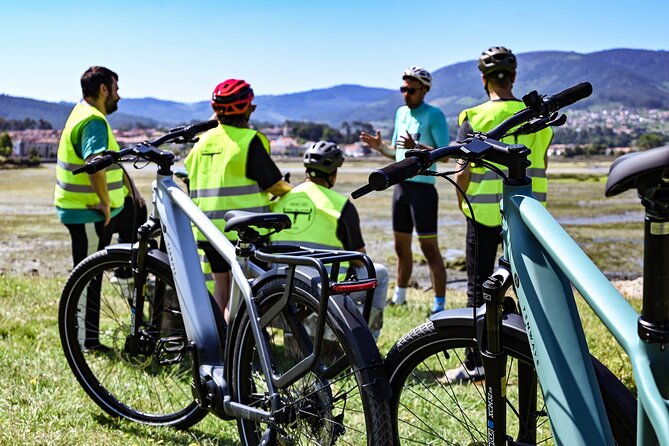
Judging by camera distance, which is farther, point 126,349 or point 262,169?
point 262,169

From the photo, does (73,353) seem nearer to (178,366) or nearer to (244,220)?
(178,366)

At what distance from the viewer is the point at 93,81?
237 inches

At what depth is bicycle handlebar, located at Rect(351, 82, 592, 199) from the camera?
2.37 m

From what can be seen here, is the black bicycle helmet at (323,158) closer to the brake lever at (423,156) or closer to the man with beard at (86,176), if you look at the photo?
the man with beard at (86,176)

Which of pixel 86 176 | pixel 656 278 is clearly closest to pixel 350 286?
pixel 656 278

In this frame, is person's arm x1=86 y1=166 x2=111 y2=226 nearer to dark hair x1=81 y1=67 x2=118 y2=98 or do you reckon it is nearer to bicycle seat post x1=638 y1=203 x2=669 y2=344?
dark hair x1=81 y1=67 x2=118 y2=98

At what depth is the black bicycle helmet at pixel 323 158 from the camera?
5.31 metres

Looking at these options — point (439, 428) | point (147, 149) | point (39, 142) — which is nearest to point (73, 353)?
point (147, 149)

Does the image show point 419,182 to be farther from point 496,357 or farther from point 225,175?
point 496,357

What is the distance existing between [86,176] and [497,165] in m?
3.19

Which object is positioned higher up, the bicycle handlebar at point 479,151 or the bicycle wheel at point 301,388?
the bicycle handlebar at point 479,151

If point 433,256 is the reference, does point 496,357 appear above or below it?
above

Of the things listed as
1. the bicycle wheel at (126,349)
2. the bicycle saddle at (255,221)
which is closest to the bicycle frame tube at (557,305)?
the bicycle saddle at (255,221)

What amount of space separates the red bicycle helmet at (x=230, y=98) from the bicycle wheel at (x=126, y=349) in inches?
52.4
